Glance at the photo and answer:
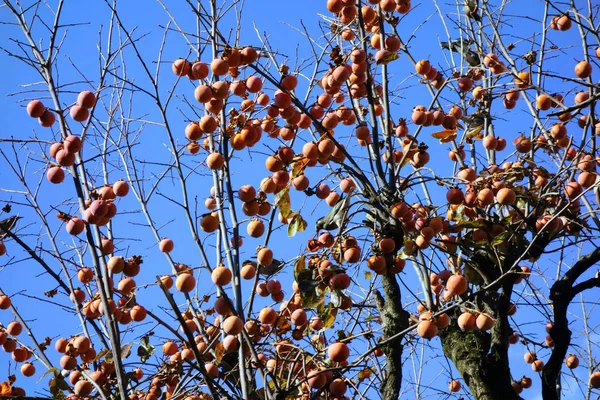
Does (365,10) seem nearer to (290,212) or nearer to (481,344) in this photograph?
(290,212)

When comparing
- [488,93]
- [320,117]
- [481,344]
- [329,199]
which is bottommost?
[481,344]

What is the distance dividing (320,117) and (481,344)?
1438 millimetres

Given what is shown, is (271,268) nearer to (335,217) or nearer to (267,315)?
(267,315)

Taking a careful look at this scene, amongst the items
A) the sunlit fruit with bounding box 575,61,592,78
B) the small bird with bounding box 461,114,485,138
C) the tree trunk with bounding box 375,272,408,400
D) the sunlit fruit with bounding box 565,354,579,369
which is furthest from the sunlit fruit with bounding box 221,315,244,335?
the sunlit fruit with bounding box 565,354,579,369

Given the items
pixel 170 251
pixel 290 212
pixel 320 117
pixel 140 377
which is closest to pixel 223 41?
pixel 320 117

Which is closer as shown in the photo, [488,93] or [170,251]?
[170,251]

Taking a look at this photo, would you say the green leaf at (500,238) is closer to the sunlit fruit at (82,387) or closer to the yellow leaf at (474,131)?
the yellow leaf at (474,131)

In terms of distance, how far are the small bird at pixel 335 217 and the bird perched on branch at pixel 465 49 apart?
1777 mm

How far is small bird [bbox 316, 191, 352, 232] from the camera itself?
→ 293 centimetres

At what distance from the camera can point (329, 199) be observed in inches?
136

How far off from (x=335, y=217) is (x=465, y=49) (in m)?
2.00

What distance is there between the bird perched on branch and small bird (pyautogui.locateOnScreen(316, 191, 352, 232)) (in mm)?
1777

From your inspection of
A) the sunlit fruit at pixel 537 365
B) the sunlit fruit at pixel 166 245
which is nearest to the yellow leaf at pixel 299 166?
the sunlit fruit at pixel 166 245

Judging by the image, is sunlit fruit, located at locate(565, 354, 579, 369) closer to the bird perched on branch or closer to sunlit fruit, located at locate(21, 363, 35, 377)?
the bird perched on branch
